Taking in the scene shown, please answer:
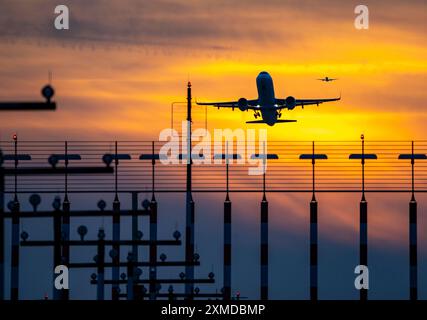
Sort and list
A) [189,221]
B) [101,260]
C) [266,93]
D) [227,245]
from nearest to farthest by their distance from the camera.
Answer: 1. [101,260]
2. [227,245]
3. [189,221]
4. [266,93]

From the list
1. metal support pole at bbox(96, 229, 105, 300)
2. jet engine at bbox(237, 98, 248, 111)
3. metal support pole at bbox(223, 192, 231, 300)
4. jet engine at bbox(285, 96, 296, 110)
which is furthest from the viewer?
jet engine at bbox(285, 96, 296, 110)

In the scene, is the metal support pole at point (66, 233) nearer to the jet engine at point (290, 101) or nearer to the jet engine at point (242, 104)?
the jet engine at point (242, 104)

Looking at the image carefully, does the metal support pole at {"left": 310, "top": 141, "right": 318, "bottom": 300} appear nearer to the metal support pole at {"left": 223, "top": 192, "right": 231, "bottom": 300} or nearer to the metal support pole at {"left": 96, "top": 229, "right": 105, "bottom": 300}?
the metal support pole at {"left": 223, "top": 192, "right": 231, "bottom": 300}

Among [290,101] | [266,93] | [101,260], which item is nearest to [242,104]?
[290,101]

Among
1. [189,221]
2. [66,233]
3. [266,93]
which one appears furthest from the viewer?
[266,93]

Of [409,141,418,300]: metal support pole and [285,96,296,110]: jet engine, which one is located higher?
[285,96,296,110]: jet engine

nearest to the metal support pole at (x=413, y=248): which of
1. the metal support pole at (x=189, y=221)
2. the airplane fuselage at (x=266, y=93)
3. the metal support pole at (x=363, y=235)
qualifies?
the metal support pole at (x=363, y=235)

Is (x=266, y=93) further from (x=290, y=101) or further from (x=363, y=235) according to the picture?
(x=363, y=235)

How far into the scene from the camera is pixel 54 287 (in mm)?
136375

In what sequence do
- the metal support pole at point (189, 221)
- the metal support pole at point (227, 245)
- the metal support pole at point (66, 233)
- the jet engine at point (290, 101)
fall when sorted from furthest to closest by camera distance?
the jet engine at point (290, 101) < the metal support pole at point (227, 245) < the metal support pole at point (189, 221) < the metal support pole at point (66, 233)

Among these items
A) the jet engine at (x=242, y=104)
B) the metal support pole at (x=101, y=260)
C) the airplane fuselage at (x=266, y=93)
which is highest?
the airplane fuselage at (x=266, y=93)

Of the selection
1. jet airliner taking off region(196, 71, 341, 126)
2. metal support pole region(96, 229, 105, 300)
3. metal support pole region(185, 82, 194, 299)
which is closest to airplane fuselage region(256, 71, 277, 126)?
jet airliner taking off region(196, 71, 341, 126)
